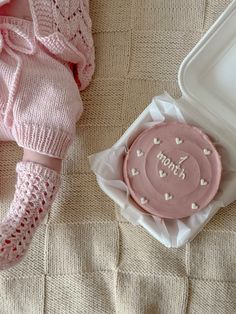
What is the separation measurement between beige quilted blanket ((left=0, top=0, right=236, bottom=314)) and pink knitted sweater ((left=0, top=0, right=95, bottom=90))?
42 millimetres

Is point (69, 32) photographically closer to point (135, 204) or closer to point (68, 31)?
point (68, 31)

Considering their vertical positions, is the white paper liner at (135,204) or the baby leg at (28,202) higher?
the white paper liner at (135,204)

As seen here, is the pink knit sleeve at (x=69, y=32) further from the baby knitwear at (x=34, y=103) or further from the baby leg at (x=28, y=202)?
the baby leg at (x=28, y=202)

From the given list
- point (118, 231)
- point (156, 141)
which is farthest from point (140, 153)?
point (118, 231)

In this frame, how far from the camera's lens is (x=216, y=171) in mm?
810

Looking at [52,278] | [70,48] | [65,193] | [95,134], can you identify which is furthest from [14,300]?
[70,48]

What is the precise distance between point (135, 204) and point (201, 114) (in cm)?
19

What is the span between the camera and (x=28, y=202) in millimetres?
761

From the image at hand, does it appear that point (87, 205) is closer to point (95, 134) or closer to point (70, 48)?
point (95, 134)

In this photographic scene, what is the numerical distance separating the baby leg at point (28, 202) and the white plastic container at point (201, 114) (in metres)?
0.10

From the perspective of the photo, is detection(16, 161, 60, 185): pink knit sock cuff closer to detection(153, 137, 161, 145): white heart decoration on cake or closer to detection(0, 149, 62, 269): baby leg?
detection(0, 149, 62, 269): baby leg

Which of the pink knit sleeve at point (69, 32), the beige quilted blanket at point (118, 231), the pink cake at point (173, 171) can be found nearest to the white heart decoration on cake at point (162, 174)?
the pink cake at point (173, 171)

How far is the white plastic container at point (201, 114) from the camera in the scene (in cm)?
82

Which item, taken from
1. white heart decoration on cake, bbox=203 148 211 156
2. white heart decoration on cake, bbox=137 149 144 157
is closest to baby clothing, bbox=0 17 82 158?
white heart decoration on cake, bbox=137 149 144 157
